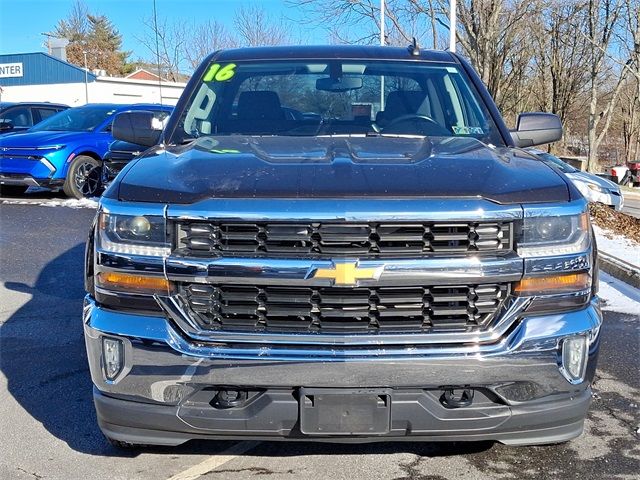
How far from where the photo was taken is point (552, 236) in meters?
2.73

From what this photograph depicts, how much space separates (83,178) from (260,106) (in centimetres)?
879

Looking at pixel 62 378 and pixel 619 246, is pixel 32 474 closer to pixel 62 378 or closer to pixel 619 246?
pixel 62 378

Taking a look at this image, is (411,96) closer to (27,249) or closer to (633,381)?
(633,381)

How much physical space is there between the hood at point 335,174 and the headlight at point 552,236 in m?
0.09

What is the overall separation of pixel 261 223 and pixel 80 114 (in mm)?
11392

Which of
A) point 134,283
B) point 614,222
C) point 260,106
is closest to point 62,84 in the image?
point 614,222

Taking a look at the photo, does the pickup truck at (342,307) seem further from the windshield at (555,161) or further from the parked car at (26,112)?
the parked car at (26,112)

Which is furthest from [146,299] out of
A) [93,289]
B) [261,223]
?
[261,223]

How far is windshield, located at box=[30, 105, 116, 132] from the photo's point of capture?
41.5 ft

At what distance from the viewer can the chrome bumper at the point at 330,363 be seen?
8.60ft

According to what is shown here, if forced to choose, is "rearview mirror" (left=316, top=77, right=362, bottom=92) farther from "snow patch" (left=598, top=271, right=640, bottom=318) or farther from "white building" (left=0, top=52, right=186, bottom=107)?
"white building" (left=0, top=52, right=186, bottom=107)

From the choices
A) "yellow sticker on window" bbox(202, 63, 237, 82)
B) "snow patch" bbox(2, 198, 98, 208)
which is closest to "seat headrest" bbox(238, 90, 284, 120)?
"yellow sticker on window" bbox(202, 63, 237, 82)

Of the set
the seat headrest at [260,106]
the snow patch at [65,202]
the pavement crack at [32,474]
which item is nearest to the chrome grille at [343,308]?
the pavement crack at [32,474]

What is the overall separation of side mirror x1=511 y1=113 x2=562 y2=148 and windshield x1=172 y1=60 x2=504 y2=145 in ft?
0.79
